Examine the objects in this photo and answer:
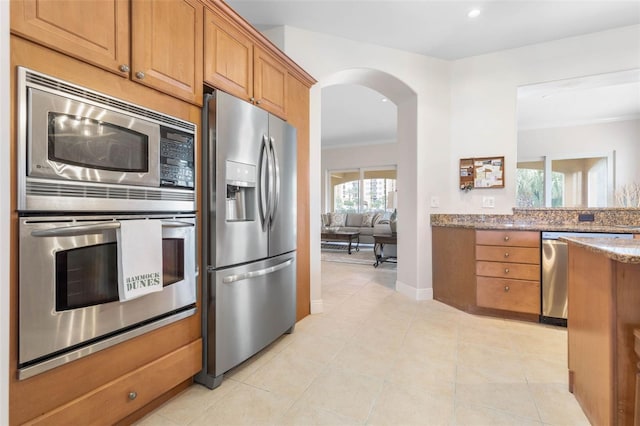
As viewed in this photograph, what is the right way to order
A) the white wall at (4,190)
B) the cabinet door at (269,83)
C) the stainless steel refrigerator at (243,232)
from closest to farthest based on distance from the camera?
the white wall at (4,190)
the stainless steel refrigerator at (243,232)
the cabinet door at (269,83)

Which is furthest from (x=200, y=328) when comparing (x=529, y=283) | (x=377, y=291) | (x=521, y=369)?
(x=529, y=283)

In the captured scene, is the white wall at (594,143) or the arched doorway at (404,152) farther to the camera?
the white wall at (594,143)

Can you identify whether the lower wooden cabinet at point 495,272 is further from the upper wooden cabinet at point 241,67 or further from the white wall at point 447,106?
the upper wooden cabinet at point 241,67

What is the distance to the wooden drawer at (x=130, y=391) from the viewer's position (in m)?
→ 1.09

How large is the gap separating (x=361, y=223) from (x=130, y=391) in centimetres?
664

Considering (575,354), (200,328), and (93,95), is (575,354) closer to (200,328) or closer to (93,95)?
(200,328)

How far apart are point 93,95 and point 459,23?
305cm

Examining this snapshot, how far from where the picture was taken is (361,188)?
27.3ft

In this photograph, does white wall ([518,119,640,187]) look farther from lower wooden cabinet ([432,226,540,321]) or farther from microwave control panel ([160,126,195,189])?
microwave control panel ([160,126,195,189])

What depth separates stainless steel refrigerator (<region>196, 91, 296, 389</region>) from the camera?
1.62 meters

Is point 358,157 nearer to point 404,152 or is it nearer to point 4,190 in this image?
point 404,152

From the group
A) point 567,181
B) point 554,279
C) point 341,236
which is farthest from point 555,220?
point 341,236

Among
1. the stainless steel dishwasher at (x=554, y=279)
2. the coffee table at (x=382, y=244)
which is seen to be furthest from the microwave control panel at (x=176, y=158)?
the coffee table at (x=382, y=244)

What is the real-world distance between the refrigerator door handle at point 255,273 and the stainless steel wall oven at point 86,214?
0.28 meters
